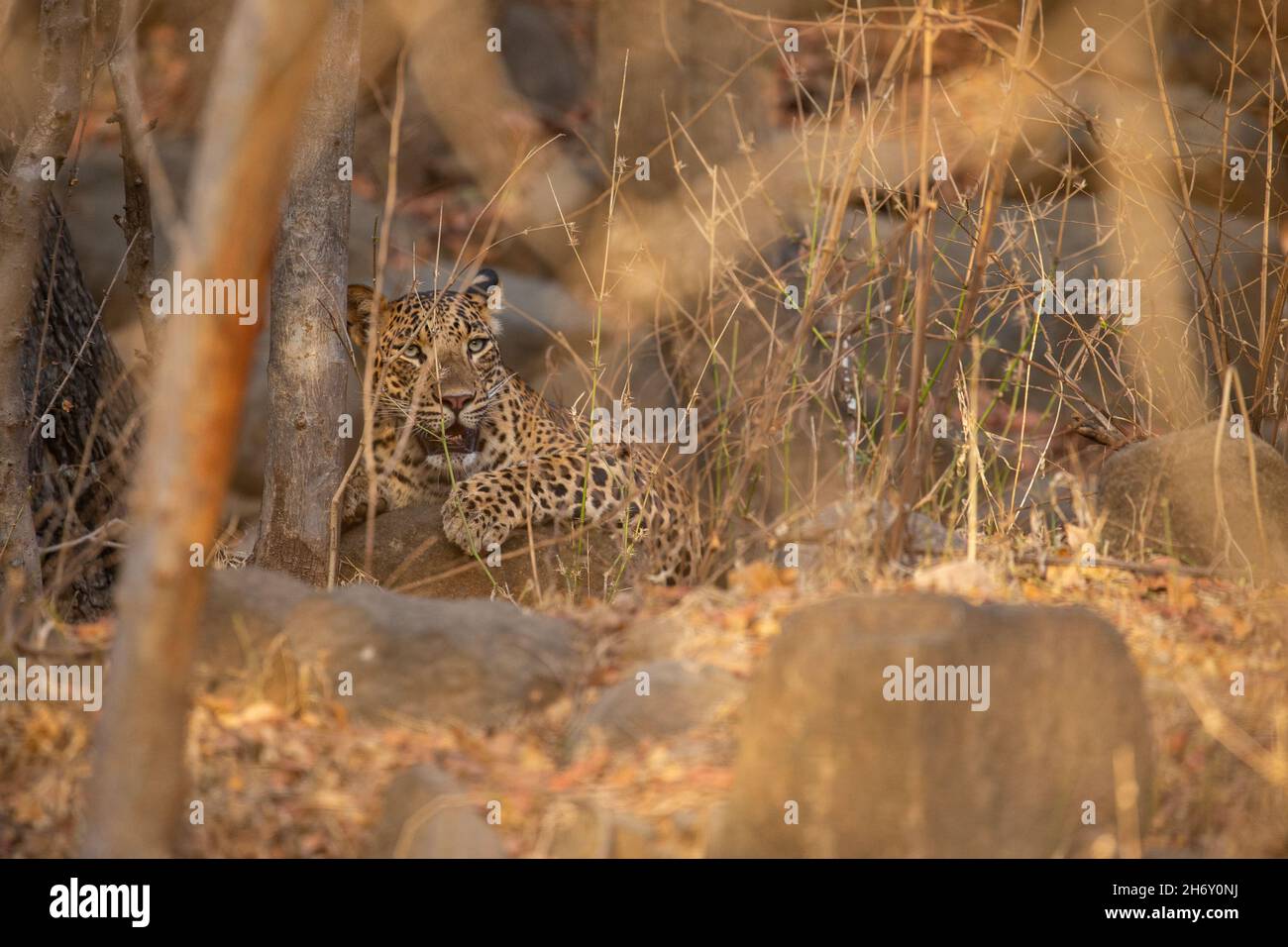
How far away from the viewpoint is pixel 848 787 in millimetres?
3686

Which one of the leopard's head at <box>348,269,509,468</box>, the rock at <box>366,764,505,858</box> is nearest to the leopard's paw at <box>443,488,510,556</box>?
the leopard's head at <box>348,269,509,468</box>

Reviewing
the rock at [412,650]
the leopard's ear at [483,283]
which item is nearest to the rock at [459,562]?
the leopard's ear at [483,283]

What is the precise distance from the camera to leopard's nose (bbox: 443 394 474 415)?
743 centimetres

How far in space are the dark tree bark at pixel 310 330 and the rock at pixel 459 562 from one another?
260mm

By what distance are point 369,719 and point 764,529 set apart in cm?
183

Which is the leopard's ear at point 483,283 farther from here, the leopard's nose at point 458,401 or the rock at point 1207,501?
the rock at point 1207,501

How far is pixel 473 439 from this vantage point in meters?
7.66

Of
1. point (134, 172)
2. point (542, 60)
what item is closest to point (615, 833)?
point (134, 172)

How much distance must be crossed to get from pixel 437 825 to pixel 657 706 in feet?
2.59

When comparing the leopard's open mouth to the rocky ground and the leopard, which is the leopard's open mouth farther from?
the rocky ground

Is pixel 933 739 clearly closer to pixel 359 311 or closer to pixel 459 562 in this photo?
pixel 459 562

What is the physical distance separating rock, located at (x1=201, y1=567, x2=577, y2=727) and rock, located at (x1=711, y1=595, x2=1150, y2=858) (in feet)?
3.00

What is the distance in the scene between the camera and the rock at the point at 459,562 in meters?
6.76
